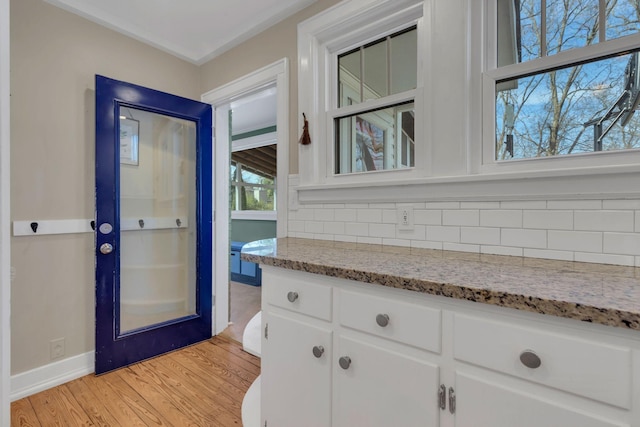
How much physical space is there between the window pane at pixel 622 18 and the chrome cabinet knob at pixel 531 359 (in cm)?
122

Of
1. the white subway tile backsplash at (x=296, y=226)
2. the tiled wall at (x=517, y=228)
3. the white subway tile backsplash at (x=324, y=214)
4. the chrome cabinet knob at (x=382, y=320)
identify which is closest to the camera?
the chrome cabinet knob at (x=382, y=320)

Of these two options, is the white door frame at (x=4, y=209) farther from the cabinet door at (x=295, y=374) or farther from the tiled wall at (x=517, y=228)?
the tiled wall at (x=517, y=228)

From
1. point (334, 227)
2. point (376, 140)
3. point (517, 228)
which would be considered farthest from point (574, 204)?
point (334, 227)

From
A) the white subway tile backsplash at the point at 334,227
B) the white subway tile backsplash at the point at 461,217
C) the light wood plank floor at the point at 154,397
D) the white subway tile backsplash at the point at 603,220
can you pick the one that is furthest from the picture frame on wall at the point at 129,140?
the white subway tile backsplash at the point at 603,220

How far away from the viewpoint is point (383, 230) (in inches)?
61.0

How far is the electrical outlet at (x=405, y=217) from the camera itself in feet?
4.80

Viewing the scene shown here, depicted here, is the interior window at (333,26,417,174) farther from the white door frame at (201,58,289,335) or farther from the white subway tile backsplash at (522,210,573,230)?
the white door frame at (201,58,289,335)

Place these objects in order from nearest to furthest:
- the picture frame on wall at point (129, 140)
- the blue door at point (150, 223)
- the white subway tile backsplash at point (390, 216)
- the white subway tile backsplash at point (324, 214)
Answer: the white subway tile backsplash at point (390, 216) < the white subway tile backsplash at point (324, 214) < the blue door at point (150, 223) < the picture frame on wall at point (129, 140)

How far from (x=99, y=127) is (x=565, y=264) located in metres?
2.59

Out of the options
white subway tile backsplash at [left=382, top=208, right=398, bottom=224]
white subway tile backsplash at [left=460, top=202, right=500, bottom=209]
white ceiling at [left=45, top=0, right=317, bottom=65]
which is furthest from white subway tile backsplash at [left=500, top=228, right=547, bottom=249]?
white ceiling at [left=45, top=0, right=317, bottom=65]

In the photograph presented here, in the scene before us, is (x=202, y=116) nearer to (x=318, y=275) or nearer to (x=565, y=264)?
(x=318, y=275)

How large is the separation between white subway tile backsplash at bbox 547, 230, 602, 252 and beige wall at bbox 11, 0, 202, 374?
2.60m

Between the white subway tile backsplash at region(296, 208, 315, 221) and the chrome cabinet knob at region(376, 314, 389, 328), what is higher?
the white subway tile backsplash at region(296, 208, 315, 221)

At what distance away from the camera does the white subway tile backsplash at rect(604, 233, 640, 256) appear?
3.27ft
